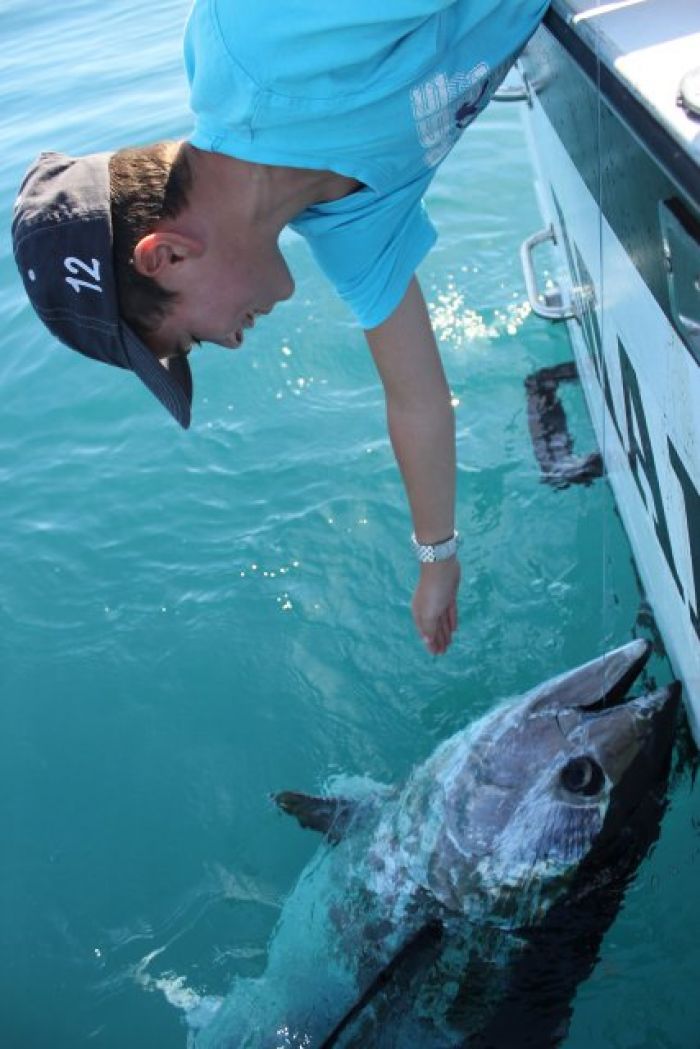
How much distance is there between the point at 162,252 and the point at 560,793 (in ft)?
4.68

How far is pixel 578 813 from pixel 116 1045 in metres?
1.47

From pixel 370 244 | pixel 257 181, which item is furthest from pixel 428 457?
pixel 257 181

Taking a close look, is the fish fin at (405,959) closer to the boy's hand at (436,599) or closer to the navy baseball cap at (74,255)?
the boy's hand at (436,599)

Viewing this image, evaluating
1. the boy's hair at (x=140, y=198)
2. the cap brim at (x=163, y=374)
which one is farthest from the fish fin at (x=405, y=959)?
the boy's hair at (x=140, y=198)

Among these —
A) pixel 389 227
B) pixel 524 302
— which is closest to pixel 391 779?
pixel 389 227

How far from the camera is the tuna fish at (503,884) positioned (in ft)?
7.30

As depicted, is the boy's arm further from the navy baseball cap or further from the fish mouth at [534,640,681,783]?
the navy baseball cap

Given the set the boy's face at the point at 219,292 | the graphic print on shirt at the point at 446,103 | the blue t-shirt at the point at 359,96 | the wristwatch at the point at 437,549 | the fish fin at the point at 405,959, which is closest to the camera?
the blue t-shirt at the point at 359,96

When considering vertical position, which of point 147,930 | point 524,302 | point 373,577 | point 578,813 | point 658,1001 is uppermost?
point 524,302

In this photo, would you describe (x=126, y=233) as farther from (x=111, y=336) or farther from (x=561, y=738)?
(x=561, y=738)

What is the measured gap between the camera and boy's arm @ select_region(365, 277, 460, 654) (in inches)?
85.8

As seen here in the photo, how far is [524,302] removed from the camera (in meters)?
4.48

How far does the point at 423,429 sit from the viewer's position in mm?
2277

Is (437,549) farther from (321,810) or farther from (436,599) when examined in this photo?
(321,810)
